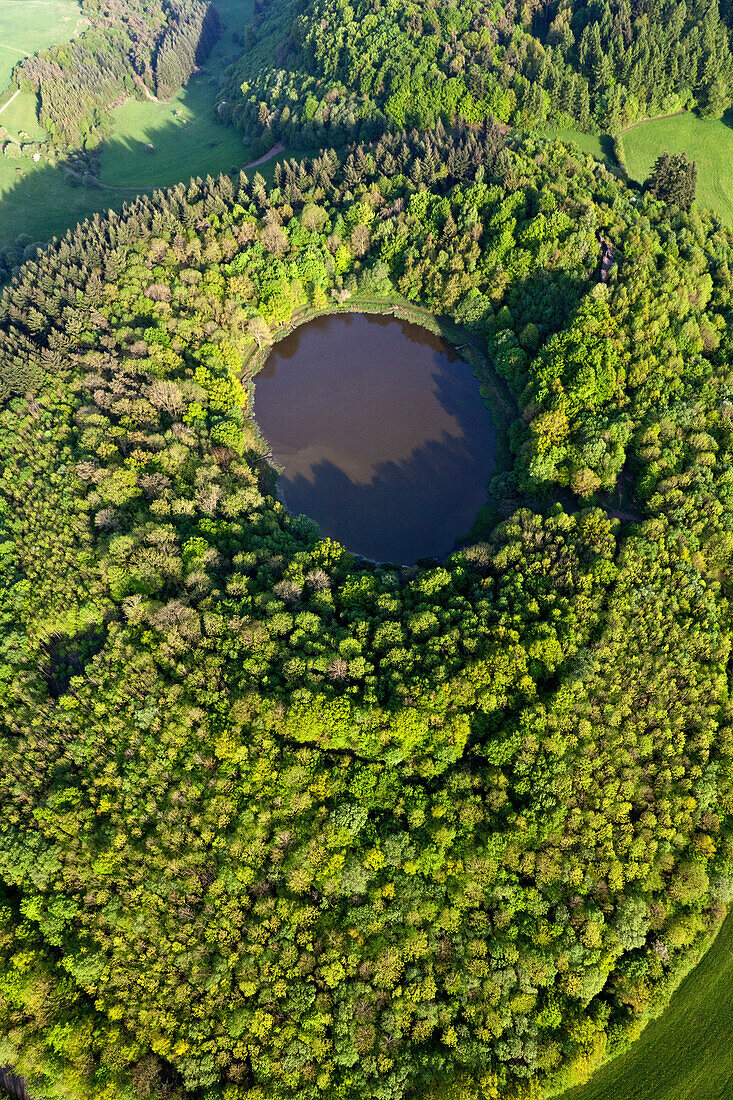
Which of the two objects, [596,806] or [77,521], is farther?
[77,521]

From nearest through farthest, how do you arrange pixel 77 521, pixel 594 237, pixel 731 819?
1. pixel 731 819
2. pixel 77 521
3. pixel 594 237

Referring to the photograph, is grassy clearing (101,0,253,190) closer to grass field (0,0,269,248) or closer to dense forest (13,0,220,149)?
grass field (0,0,269,248)

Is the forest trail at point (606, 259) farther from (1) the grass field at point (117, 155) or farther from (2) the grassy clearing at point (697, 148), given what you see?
(1) the grass field at point (117, 155)

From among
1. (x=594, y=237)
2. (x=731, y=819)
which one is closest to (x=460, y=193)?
(x=594, y=237)

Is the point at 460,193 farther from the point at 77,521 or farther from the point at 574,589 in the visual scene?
the point at 77,521

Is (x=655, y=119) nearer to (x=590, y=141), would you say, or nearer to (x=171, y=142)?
(x=590, y=141)

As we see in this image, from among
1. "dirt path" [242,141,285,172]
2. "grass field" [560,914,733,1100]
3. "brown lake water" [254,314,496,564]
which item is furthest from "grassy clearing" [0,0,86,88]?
"grass field" [560,914,733,1100]

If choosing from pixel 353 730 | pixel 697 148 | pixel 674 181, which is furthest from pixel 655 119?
pixel 353 730
